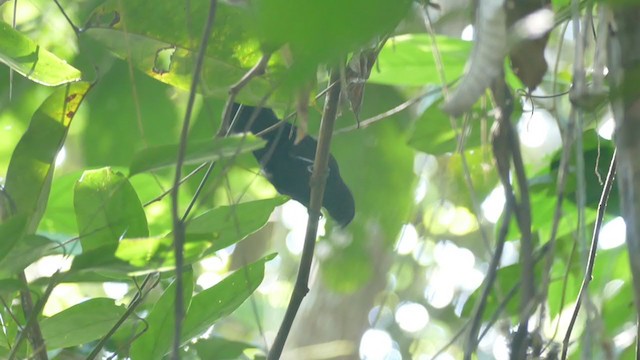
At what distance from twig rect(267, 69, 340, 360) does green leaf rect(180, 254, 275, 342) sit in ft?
0.15

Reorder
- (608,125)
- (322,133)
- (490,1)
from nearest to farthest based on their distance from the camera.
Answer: (490,1) < (322,133) < (608,125)

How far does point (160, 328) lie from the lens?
103cm

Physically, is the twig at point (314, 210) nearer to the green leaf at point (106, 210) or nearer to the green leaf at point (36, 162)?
the green leaf at point (106, 210)

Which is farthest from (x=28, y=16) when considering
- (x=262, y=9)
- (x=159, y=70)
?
(x=262, y=9)

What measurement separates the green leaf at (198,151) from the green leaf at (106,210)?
18 centimetres

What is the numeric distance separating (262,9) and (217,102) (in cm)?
135

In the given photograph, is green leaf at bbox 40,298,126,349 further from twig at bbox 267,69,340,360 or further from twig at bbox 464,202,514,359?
twig at bbox 464,202,514,359

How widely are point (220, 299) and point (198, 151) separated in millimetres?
271

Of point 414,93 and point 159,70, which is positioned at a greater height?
point 414,93

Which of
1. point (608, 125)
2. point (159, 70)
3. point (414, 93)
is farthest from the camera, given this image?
point (414, 93)

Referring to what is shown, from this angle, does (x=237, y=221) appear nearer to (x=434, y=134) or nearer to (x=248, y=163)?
(x=434, y=134)

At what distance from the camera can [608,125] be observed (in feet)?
4.61

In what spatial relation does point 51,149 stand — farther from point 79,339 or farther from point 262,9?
point 262,9

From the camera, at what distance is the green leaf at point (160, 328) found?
3.38ft
